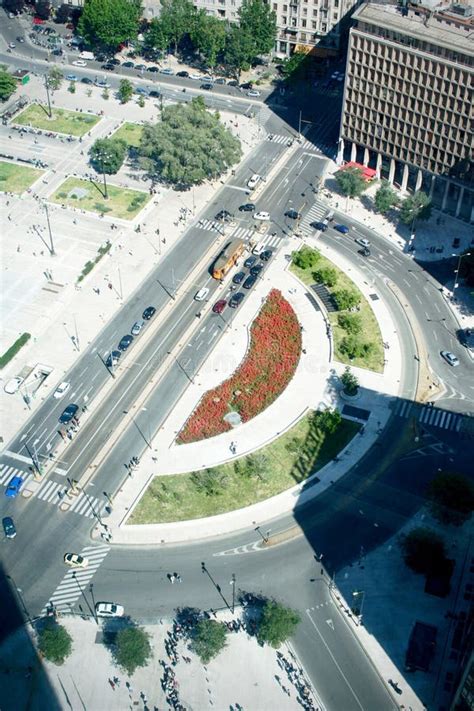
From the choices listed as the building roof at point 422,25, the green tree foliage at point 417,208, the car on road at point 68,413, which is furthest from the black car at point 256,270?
the building roof at point 422,25

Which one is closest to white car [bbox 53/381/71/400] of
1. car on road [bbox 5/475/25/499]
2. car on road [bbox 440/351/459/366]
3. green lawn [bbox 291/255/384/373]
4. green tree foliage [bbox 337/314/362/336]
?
car on road [bbox 5/475/25/499]

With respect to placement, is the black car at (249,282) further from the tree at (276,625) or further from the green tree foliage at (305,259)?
the tree at (276,625)

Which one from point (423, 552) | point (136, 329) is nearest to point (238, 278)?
point (136, 329)

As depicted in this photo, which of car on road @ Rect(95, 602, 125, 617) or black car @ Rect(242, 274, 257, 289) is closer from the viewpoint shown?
car on road @ Rect(95, 602, 125, 617)

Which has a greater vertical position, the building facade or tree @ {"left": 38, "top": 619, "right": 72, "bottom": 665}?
the building facade

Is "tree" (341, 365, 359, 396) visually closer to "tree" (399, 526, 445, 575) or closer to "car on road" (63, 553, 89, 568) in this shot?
"tree" (399, 526, 445, 575)

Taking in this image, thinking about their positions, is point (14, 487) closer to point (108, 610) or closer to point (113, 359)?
point (108, 610)

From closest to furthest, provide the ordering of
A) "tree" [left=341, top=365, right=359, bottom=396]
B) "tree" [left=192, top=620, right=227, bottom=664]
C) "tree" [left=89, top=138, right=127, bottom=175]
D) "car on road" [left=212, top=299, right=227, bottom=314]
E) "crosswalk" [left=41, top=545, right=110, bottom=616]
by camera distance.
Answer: "tree" [left=192, top=620, right=227, bottom=664] < "crosswalk" [left=41, top=545, right=110, bottom=616] < "tree" [left=341, top=365, right=359, bottom=396] < "car on road" [left=212, top=299, right=227, bottom=314] < "tree" [left=89, top=138, right=127, bottom=175]
